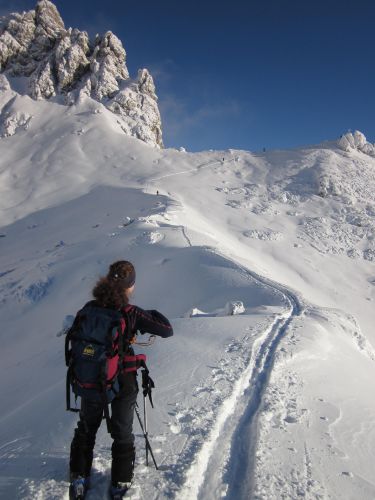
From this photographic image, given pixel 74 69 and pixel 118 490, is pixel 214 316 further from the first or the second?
pixel 74 69

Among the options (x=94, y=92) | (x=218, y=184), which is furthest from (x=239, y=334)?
(x=94, y=92)

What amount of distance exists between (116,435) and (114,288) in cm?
149

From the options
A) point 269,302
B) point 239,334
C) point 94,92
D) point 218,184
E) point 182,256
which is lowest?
point 239,334

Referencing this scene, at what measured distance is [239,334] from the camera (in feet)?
29.1

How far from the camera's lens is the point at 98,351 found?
3.46 meters

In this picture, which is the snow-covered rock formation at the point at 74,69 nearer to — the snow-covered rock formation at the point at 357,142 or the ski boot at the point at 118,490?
the snow-covered rock formation at the point at 357,142

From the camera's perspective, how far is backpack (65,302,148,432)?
346 centimetres

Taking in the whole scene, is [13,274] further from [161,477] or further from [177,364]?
[161,477]

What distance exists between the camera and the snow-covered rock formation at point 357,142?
6044cm

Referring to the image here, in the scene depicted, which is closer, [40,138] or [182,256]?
[182,256]

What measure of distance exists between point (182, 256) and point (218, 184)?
30.9m

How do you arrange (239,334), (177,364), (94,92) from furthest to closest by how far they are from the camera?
1. (94,92)
2. (239,334)
3. (177,364)

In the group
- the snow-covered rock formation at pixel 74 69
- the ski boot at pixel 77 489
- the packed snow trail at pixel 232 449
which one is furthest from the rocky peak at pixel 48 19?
the ski boot at pixel 77 489

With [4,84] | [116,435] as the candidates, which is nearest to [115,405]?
[116,435]
